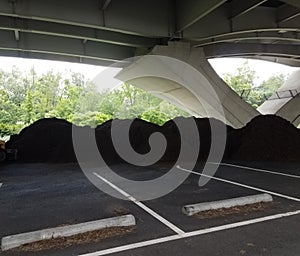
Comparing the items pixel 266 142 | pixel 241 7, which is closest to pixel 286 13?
pixel 241 7

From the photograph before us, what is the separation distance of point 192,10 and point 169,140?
18.2ft

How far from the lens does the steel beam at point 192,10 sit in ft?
35.1

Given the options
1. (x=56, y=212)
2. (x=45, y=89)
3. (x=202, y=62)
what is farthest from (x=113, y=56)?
(x=45, y=89)

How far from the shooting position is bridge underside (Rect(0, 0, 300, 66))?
1117 centimetres

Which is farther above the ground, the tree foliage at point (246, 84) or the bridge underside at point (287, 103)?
the tree foliage at point (246, 84)

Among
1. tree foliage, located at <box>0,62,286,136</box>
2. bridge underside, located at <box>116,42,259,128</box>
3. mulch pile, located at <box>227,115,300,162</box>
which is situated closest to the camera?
mulch pile, located at <box>227,115,300,162</box>

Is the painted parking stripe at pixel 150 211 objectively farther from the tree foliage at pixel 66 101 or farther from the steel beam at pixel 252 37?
the tree foliage at pixel 66 101

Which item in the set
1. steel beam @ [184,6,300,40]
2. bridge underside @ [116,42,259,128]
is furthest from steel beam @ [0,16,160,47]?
steel beam @ [184,6,300,40]

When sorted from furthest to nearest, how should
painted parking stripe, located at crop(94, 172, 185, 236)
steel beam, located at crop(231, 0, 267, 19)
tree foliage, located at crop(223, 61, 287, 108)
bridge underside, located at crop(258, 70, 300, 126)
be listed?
1. tree foliage, located at crop(223, 61, 287, 108)
2. bridge underside, located at crop(258, 70, 300, 126)
3. steel beam, located at crop(231, 0, 267, 19)
4. painted parking stripe, located at crop(94, 172, 185, 236)

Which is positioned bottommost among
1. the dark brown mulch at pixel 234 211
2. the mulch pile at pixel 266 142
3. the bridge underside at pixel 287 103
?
the dark brown mulch at pixel 234 211

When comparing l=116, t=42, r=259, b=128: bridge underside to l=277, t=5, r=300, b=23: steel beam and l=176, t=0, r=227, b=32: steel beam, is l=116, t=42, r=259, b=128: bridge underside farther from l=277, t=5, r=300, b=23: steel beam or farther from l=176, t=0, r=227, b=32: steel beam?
l=277, t=5, r=300, b=23: steel beam

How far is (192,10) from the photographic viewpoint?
38.5 ft

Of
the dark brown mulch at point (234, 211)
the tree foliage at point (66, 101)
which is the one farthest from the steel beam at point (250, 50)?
the dark brown mulch at point (234, 211)

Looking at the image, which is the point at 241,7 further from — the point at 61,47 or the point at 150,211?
the point at 150,211
